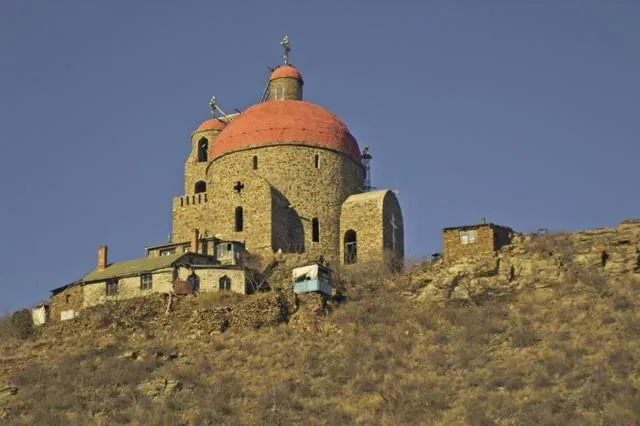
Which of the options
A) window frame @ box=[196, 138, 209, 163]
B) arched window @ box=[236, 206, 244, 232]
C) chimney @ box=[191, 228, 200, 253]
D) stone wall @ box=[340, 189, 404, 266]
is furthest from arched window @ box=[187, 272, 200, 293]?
window frame @ box=[196, 138, 209, 163]

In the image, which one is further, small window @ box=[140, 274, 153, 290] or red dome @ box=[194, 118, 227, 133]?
red dome @ box=[194, 118, 227, 133]

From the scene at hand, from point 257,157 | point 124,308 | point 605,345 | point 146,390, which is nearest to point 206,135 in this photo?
point 257,157

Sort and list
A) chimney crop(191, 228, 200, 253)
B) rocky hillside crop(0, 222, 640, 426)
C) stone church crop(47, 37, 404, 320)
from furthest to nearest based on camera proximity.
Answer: stone church crop(47, 37, 404, 320)
chimney crop(191, 228, 200, 253)
rocky hillside crop(0, 222, 640, 426)

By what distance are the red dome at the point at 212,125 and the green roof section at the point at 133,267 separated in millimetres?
13530

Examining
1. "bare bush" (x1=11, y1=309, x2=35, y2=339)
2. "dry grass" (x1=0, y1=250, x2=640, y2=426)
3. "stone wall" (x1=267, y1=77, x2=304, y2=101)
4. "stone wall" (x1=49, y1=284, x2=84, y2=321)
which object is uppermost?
"stone wall" (x1=267, y1=77, x2=304, y2=101)

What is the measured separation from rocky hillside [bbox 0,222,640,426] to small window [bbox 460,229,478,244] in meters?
1.24

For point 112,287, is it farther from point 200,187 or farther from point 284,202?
point 200,187

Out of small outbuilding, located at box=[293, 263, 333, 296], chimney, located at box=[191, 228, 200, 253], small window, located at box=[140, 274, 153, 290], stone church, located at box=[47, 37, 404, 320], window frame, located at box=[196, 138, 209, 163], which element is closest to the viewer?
small outbuilding, located at box=[293, 263, 333, 296]

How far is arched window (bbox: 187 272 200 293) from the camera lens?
58.6 meters

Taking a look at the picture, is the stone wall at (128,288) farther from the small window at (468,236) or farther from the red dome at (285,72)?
the red dome at (285,72)

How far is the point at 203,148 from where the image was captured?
73688mm

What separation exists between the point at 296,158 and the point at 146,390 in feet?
67.4

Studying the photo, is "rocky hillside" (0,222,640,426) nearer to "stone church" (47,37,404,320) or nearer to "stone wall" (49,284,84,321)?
"stone wall" (49,284,84,321)

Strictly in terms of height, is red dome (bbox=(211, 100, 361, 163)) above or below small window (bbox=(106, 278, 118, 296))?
above
